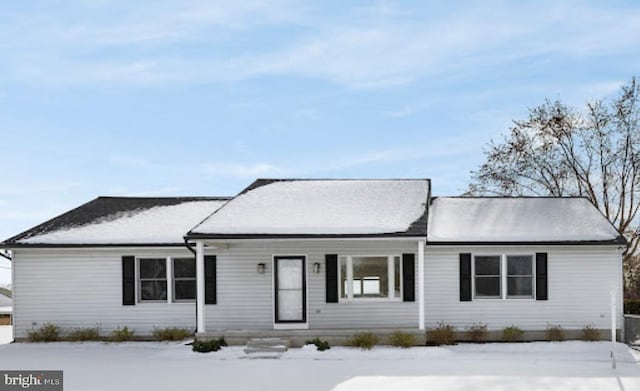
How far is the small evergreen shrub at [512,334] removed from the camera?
61.5 ft

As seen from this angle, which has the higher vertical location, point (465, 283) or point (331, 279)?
point (331, 279)

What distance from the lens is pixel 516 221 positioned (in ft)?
66.9

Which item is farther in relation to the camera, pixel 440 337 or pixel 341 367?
pixel 440 337

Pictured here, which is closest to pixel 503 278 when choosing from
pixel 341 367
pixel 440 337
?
pixel 440 337

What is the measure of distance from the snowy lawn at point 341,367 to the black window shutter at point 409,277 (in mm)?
1820

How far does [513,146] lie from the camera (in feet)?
108

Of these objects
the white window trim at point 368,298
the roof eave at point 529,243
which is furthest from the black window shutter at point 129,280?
the roof eave at point 529,243

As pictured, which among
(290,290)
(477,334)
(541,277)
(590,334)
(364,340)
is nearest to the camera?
(364,340)

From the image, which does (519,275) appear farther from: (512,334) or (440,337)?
(440,337)

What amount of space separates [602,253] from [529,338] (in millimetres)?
2972

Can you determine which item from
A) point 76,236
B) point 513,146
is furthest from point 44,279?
point 513,146

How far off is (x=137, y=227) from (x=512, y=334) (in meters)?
10.7

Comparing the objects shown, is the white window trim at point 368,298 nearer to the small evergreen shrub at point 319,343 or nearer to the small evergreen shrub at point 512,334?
the small evergreen shrub at point 319,343

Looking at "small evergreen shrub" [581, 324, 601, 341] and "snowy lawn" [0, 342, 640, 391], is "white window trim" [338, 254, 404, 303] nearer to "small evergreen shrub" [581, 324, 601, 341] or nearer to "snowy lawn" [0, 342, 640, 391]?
"snowy lawn" [0, 342, 640, 391]
